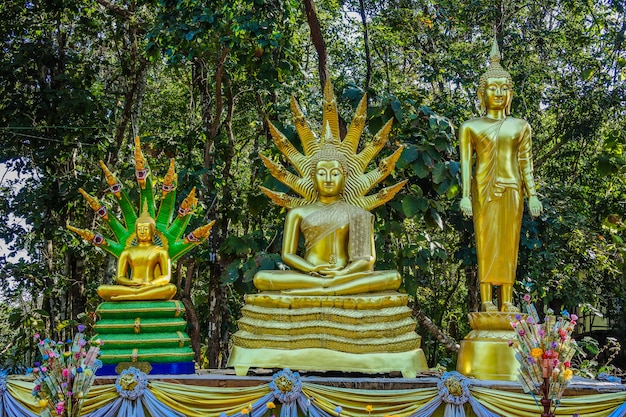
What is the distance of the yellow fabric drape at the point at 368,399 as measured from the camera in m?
5.51

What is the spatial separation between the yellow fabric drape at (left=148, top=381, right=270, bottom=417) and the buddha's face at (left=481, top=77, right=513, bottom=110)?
329 centimetres

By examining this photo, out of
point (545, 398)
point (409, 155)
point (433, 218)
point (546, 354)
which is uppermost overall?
point (409, 155)

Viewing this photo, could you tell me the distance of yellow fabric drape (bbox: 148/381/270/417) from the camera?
5648mm

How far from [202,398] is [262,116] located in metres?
6.19

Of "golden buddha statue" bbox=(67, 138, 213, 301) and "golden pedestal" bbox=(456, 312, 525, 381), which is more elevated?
"golden buddha statue" bbox=(67, 138, 213, 301)

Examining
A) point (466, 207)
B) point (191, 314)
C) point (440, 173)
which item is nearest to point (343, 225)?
point (466, 207)

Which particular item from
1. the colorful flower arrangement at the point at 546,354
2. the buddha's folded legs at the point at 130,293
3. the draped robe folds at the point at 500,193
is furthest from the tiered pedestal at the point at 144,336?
the colorful flower arrangement at the point at 546,354

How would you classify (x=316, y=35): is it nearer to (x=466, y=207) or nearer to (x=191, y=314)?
(x=466, y=207)

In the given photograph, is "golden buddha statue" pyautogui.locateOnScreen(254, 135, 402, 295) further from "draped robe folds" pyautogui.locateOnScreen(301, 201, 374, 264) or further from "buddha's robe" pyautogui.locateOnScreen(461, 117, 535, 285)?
"buddha's robe" pyautogui.locateOnScreen(461, 117, 535, 285)

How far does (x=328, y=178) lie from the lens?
24.3 ft

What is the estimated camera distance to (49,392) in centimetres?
497

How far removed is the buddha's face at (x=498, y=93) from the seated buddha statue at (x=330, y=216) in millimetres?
992

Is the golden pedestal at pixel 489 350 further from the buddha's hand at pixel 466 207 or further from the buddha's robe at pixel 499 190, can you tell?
the buddha's hand at pixel 466 207

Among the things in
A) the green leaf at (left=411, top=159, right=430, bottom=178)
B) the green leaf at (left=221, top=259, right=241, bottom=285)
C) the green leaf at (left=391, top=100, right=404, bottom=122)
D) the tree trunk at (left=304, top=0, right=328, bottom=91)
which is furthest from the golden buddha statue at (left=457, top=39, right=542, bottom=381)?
the green leaf at (left=221, top=259, right=241, bottom=285)
